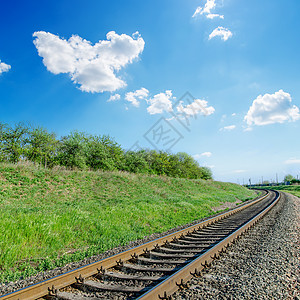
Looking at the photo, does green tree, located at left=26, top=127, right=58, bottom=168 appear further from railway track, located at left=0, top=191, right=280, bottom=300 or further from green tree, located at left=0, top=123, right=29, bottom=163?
railway track, located at left=0, top=191, right=280, bottom=300

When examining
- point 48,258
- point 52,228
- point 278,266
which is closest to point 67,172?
point 52,228

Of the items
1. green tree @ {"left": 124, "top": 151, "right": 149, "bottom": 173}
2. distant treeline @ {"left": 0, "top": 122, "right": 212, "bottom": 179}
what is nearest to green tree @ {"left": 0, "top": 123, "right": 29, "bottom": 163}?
distant treeline @ {"left": 0, "top": 122, "right": 212, "bottom": 179}

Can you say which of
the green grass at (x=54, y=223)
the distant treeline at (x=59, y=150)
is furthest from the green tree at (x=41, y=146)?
the green grass at (x=54, y=223)

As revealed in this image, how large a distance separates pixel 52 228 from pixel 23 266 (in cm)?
221

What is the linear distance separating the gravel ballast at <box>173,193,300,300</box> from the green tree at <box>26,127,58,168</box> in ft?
108

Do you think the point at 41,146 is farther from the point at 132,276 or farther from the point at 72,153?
the point at 132,276

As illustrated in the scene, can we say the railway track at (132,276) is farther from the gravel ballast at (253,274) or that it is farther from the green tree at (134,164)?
the green tree at (134,164)

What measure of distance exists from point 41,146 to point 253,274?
35.0 meters

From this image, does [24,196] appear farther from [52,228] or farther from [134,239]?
[134,239]

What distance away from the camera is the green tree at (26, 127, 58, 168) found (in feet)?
105

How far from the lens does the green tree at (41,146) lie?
105 feet

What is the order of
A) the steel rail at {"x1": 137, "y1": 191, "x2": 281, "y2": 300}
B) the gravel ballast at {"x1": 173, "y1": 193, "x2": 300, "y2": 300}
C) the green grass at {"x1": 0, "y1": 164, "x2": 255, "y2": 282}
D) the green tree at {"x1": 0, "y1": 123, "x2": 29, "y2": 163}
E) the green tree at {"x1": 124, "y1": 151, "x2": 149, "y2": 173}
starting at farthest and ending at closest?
the green tree at {"x1": 124, "y1": 151, "x2": 149, "y2": 173}
the green tree at {"x1": 0, "y1": 123, "x2": 29, "y2": 163}
the green grass at {"x1": 0, "y1": 164, "x2": 255, "y2": 282}
the gravel ballast at {"x1": 173, "y1": 193, "x2": 300, "y2": 300}
the steel rail at {"x1": 137, "y1": 191, "x2": 281, "y2": 300}

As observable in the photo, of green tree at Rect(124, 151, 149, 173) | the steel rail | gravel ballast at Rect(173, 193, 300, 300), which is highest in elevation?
green tree at Rect(124, 151, 149, 173)

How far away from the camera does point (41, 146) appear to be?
33.0 meters
